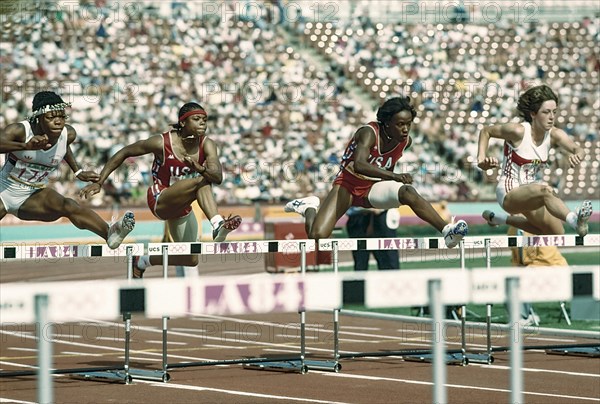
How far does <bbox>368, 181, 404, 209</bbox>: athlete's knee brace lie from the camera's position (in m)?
12.0

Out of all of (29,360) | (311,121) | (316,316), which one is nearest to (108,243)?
(29,360)

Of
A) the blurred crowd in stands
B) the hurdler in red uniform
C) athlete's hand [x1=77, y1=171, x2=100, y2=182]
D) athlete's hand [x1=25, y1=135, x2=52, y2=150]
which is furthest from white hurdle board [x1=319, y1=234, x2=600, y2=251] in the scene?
the blurred crowd in stands

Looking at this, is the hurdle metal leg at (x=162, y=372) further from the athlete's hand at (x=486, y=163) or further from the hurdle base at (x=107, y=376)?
the athlete's hand at (x=486, y=163)

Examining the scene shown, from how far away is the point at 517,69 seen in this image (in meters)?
40.8

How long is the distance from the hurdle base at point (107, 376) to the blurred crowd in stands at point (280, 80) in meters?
20.8

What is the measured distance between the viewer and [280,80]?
38.2 meters

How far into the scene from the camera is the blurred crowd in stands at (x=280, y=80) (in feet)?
114

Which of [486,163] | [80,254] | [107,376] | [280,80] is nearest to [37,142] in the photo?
[80,254]

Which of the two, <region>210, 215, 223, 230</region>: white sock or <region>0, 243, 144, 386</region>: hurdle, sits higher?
<region>210, 215, 223, 230</region>: white sock

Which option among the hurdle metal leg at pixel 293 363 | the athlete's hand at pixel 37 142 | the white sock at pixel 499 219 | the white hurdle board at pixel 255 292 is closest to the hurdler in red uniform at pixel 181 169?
the athlete's hand at pixel 37 142

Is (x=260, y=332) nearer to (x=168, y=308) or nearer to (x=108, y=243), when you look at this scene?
(x=108, y=243)

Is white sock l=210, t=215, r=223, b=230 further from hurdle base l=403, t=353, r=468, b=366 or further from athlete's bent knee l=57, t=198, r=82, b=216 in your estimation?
hurdle base l=403, t=353, r=468, b=366

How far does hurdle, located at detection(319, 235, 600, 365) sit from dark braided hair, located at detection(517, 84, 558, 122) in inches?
56.1

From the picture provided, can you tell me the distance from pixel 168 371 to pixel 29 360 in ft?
5.46
